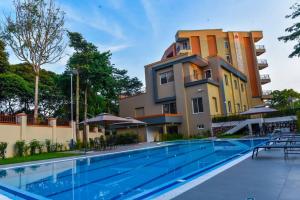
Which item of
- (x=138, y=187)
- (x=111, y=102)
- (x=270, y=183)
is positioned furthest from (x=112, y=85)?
(x=270, y=183)

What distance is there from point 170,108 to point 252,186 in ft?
75.9

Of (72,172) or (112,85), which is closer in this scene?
(72,172)

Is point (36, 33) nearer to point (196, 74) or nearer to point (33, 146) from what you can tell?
point (33, 146)

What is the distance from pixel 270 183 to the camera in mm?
4730

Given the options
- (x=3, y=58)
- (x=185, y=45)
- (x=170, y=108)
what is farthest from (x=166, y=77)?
(x=3, y=58)

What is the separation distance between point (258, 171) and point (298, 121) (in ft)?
50.7

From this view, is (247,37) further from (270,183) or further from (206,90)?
(270,183)

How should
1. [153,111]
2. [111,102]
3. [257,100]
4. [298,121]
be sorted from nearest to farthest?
[298,121] → [153,111] → [111,102] → [257,100]

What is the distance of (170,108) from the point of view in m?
27.7

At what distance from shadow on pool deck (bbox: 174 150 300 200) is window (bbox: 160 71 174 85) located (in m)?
21.9

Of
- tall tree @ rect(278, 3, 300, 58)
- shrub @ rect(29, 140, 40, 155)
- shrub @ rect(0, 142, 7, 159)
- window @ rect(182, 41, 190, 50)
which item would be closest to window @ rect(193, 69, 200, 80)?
window @ rect(182, 41, 190, 50)

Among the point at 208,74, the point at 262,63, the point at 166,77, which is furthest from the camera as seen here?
the point at 262,63

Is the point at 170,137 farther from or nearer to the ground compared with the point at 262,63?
nearer to the ground

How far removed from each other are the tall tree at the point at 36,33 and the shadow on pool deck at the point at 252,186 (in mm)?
Answer: 16778
